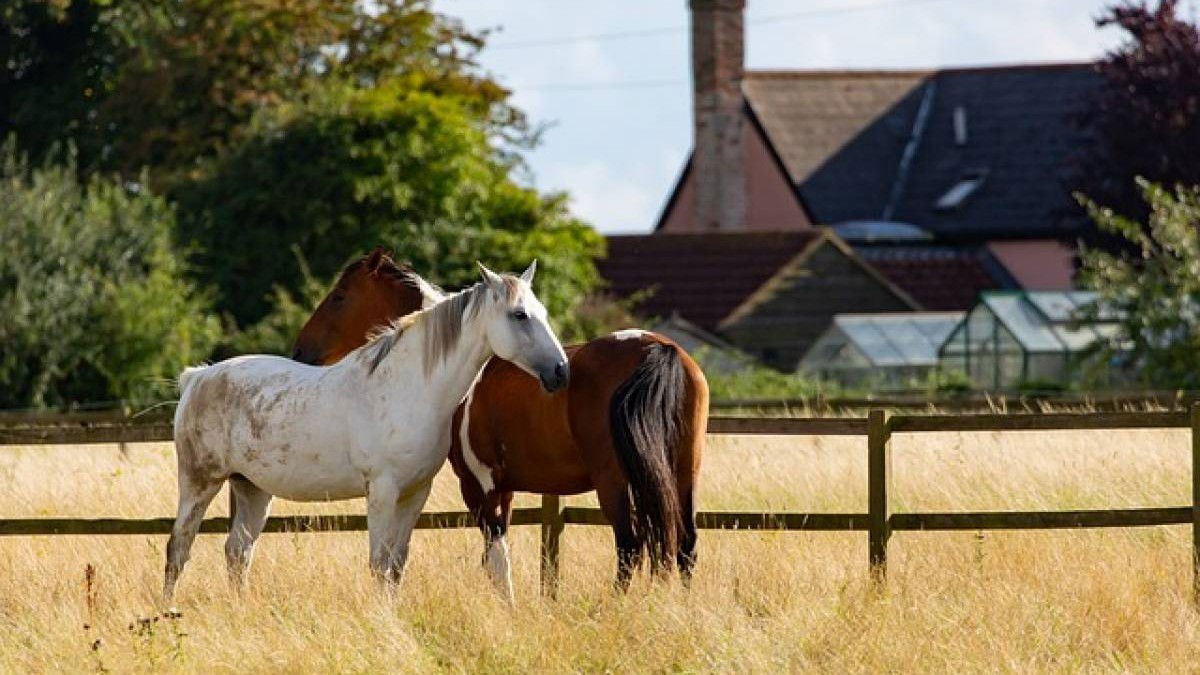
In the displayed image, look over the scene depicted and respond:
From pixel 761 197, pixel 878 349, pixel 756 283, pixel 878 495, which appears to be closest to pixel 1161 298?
pixel 878 349

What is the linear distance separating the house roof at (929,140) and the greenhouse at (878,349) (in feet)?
66.1

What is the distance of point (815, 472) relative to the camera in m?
17.2

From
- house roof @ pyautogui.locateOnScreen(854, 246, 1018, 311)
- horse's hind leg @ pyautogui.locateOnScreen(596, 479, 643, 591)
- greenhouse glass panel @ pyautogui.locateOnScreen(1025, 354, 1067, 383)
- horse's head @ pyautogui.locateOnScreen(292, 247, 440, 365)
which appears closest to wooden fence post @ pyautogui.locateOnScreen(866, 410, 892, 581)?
horse's hind leg @ pyautogui.locateOnScreen(596, 479, 643, 591)

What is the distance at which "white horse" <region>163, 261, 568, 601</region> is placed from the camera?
11.9m

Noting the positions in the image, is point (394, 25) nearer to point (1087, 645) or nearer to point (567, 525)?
point (567, 525)

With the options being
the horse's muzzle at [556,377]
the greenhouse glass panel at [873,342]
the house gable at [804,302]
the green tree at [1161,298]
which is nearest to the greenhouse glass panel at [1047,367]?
the green tree at [1161,298]

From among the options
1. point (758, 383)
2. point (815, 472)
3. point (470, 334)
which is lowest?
point (758, 383)

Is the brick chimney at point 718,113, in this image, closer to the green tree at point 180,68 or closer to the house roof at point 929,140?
the house roof at point 929,140

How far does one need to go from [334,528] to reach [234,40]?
→ 30311mm

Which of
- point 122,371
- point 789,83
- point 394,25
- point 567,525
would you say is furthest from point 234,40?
point 567,525

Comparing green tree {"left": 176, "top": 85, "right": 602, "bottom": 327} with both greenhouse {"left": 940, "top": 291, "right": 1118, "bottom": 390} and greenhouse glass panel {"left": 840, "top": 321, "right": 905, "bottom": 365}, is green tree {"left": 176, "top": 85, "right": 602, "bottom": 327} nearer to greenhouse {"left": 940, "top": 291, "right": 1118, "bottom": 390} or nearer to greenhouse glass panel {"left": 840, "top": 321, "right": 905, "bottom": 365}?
greenhouse glass panel {"left": 840, "top": 321, "right": 905, "bottom": 365}

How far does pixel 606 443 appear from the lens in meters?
12.0

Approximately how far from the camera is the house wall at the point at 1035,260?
62719mm

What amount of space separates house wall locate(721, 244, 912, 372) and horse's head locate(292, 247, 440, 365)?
35.4m
